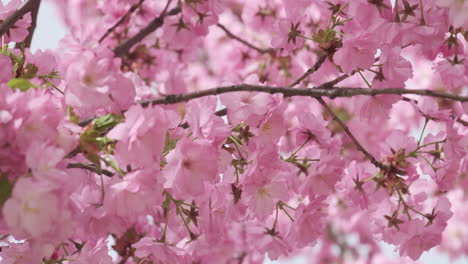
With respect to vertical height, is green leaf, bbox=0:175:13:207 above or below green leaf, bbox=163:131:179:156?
below

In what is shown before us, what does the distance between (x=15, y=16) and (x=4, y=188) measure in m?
0.71

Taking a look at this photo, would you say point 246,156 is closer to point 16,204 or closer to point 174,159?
point 174,159

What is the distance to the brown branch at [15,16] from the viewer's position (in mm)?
1592

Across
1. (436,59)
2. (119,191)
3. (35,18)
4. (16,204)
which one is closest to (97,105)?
(119,191)

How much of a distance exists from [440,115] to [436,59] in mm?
197

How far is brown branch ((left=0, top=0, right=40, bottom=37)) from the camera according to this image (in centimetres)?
159

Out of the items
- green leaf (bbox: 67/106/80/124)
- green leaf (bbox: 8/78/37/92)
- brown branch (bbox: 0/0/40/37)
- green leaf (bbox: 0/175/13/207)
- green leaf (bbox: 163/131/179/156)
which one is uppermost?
brown branch (bbox: 0/0/40/37)

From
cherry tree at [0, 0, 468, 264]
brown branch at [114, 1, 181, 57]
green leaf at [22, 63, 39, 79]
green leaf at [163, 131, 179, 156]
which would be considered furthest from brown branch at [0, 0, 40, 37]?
brown branch at [114, 1, 181, 57]

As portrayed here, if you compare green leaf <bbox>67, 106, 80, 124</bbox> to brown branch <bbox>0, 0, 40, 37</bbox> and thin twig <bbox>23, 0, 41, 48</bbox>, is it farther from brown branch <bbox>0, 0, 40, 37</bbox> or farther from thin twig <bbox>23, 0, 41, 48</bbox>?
thin twig <bbox>23, 0, 41, 48</bbox>

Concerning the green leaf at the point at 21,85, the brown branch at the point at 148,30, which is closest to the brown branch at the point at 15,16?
the green leaf at the point at 21,85

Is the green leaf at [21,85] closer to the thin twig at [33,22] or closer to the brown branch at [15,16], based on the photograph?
the brown branch at [15,16]

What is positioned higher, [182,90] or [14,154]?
[182,90]

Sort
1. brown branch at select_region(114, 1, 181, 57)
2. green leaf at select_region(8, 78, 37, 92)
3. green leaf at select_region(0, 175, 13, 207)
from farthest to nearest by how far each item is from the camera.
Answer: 1. brown branch at select_region(114, 1, 181, 57)
2. green leaf at select_region(8, 78, 37, 92)
3. green leaf at select_region(0, 175, 13, 207)

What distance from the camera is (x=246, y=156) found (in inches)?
64.2
